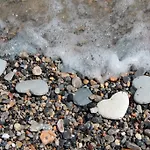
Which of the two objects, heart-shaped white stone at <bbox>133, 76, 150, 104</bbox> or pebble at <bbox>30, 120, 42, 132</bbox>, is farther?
heart-shaped white stone at <bbox>133, 76, 150, 104</bbox>

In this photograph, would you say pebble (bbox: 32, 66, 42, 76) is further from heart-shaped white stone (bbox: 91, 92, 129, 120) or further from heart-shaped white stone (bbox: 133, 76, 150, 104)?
heart-shaped white stone (bbox: 133, 76, 150, 104)

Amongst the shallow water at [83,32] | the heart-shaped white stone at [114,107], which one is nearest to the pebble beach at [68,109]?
the heart-shaped white stone at [114,107]

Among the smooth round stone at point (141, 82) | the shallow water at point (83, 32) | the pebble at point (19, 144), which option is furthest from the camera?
the shallow water at point (83, 32)

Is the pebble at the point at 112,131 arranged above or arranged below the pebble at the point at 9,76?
below

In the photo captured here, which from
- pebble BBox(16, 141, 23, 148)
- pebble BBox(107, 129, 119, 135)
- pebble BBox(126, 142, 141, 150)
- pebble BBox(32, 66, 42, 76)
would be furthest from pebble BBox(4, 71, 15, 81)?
pebble BBox(126, 142, 141, 150)

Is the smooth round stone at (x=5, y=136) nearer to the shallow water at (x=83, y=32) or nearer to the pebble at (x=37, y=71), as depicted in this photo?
the pebble at (x=37, y=71)

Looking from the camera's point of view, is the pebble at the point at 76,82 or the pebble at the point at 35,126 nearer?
the pebble at the point at 35,126

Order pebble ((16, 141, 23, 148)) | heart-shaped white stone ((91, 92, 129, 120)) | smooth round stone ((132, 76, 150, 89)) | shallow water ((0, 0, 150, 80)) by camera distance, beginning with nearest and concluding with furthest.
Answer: pebble ((16, 141, 23, 148)), heart-shaped white stone ((91, 92, 129, 120)), smooth round stone ((132, 76, 150, 89)), shallow water ((0, 0, 150, 80))
